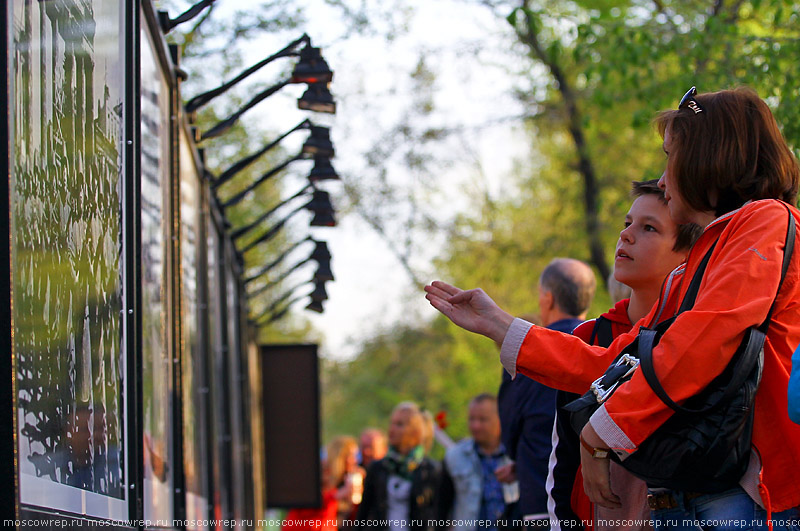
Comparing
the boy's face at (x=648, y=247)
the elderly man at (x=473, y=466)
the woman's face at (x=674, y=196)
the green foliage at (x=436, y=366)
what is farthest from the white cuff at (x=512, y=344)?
the green foliage at (x=436, y=366)

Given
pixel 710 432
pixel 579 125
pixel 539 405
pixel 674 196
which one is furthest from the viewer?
pixel 579 125

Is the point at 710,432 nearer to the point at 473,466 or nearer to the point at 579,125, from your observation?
the point at 473,466

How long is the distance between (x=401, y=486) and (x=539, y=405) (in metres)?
4.52

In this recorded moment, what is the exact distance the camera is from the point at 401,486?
8984 mm

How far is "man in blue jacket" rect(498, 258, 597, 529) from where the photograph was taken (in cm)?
464

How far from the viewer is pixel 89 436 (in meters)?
2.75

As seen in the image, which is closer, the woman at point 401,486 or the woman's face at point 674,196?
the woman's face at point 674,196

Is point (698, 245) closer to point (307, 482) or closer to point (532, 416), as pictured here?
point (532, 416)

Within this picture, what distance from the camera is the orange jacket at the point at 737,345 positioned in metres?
2.41

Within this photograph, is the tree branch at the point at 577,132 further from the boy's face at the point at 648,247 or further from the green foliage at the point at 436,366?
the boy's face at the point at 648,247

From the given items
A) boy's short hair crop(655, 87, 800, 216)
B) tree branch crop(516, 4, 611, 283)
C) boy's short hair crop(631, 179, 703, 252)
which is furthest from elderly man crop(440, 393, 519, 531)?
tree branch crop(516, 4, 611, 283)

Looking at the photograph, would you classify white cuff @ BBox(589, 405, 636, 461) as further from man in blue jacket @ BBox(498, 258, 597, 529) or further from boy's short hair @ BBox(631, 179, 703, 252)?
Result: man in blue jacket @ BBox(498, 258, 597, 529)

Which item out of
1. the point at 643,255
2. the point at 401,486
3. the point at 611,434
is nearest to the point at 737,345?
the point at 611,434

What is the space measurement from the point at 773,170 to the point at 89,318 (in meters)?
1.86
